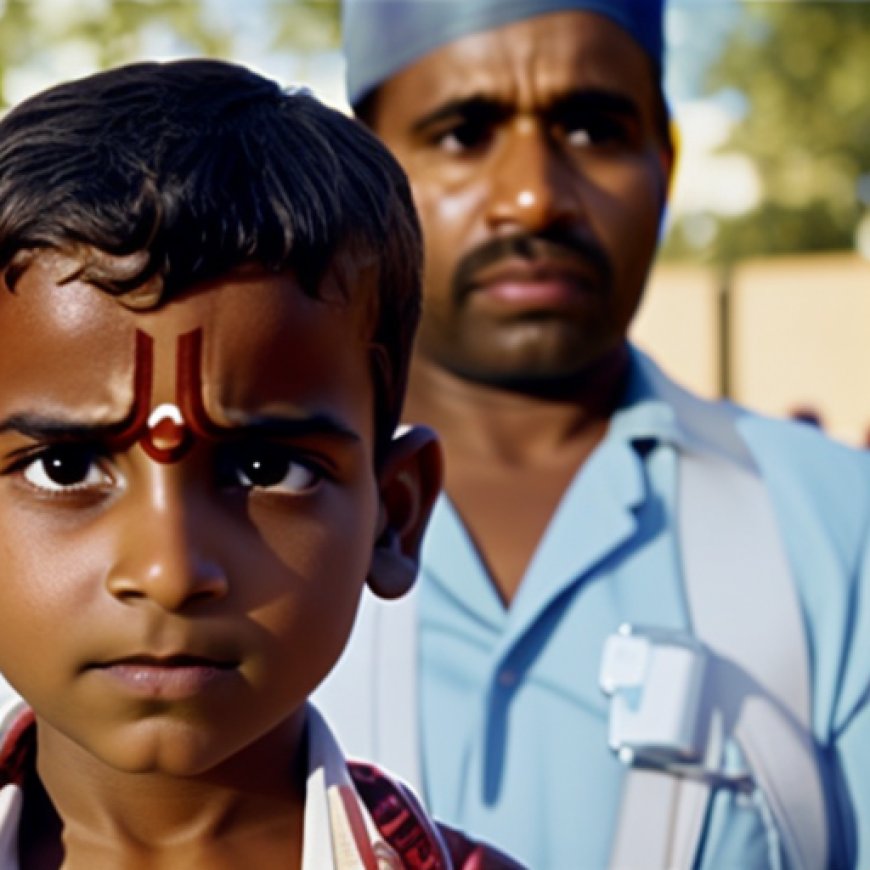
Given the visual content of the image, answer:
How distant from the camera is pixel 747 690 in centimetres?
271

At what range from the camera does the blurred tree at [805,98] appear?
27.3 meters

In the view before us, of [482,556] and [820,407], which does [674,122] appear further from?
[820,407]

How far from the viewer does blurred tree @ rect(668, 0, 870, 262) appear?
27.3 metres

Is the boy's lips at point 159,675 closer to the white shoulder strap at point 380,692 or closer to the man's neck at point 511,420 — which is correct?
the white shoulder strap at point 380,692

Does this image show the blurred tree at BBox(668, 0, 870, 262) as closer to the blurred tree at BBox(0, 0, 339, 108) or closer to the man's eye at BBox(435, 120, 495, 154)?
the blurred tree at BBox(0, 0, 339, 108)

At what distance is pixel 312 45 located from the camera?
62.2 ft

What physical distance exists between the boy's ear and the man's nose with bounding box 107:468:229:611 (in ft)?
1.07

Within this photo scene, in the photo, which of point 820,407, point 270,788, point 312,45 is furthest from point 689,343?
point 270,788

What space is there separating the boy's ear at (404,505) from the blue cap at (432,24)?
1077 millimetres

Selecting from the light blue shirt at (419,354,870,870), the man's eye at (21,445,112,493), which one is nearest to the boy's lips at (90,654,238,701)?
the man's eye at (21,445,112,493)

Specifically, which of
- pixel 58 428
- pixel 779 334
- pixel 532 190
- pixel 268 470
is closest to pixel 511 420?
pixel 532 190

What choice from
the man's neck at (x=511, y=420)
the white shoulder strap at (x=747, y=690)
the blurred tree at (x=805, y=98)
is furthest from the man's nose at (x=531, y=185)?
the blurred tree at (x=805, y=98)

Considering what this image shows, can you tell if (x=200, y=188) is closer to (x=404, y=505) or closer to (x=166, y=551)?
(x=166, y=551)

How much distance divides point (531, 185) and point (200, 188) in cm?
118
